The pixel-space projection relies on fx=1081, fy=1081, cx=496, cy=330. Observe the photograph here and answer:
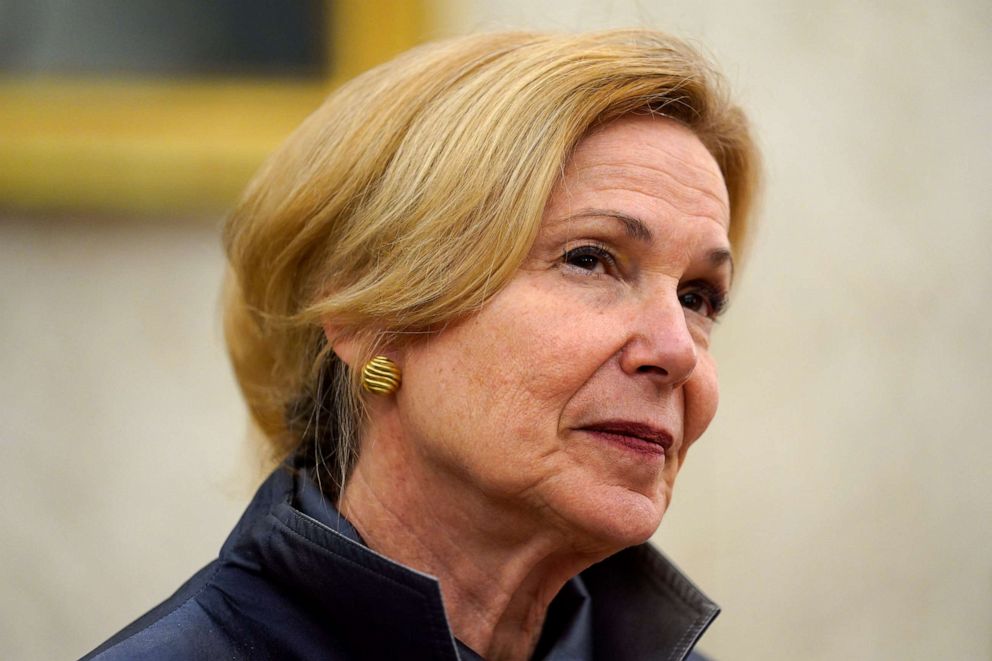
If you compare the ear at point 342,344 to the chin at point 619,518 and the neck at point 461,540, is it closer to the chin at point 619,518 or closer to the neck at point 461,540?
the neck at point 461,540

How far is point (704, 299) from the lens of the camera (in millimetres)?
2156

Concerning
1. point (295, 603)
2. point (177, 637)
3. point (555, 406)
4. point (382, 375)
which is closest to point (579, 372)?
point (555, 406)

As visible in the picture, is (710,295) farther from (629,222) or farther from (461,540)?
(461,540)

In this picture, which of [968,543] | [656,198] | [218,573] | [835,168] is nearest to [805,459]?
[968,543]

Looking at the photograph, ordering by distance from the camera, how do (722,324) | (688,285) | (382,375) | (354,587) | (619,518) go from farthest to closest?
(722,324), (688,285), (382,375), (619,518), (354,587)

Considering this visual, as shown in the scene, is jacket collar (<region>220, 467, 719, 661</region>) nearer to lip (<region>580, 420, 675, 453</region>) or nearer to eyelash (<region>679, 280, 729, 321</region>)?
lip (<region>580, 420, 675, 453</region>)

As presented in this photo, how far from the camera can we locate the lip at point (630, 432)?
1.81 meters

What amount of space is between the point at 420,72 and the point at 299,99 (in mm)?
1540

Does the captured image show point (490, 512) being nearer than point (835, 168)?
Yes

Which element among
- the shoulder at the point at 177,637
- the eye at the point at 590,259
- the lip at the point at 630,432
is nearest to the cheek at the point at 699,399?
the lip at the point at 630,432

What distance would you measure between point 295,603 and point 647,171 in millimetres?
969

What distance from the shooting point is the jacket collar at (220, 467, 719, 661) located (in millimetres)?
1663

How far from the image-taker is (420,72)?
80.2 inches

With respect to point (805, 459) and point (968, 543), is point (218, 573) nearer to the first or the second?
point (805, 459)
